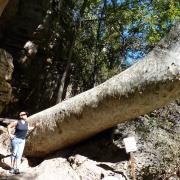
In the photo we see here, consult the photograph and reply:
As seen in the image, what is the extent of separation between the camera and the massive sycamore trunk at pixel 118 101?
7082 mm

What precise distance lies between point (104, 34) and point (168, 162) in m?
10.2

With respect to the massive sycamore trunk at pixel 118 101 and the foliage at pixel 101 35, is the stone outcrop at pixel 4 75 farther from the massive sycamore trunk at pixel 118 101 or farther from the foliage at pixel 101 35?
the foliage at pixel 101 35

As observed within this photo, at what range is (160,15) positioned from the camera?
54.7 ft

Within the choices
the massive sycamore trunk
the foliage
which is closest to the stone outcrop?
the massive sycamore trunk

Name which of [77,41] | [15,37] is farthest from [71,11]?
[15,37]

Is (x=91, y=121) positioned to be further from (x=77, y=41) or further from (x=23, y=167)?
(x=77, y=41)

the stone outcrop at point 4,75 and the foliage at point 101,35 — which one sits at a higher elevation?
the foliage at point 101,35

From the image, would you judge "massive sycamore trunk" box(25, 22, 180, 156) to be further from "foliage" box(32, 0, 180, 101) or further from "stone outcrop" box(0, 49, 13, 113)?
"foliage" box(32, 0, 180, 101)

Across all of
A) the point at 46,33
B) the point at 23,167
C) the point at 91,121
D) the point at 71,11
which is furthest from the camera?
the point at 71,11

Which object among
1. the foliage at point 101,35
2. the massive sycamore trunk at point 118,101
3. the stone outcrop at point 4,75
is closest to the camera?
the massive sycamore trunk at point 118,101

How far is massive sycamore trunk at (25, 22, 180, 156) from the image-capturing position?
23.2ft

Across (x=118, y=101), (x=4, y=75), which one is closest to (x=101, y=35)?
A: (x=4, y=75)

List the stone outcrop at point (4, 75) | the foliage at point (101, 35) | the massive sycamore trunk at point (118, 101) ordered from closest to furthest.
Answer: the massive sycamore trunk at point (118, 101)
the stone outcrop at point (4, 75)
the foliage at point (101, 35)

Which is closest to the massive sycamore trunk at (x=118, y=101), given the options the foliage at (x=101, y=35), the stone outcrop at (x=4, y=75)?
the stone outcrop at (x=4, y=75)
